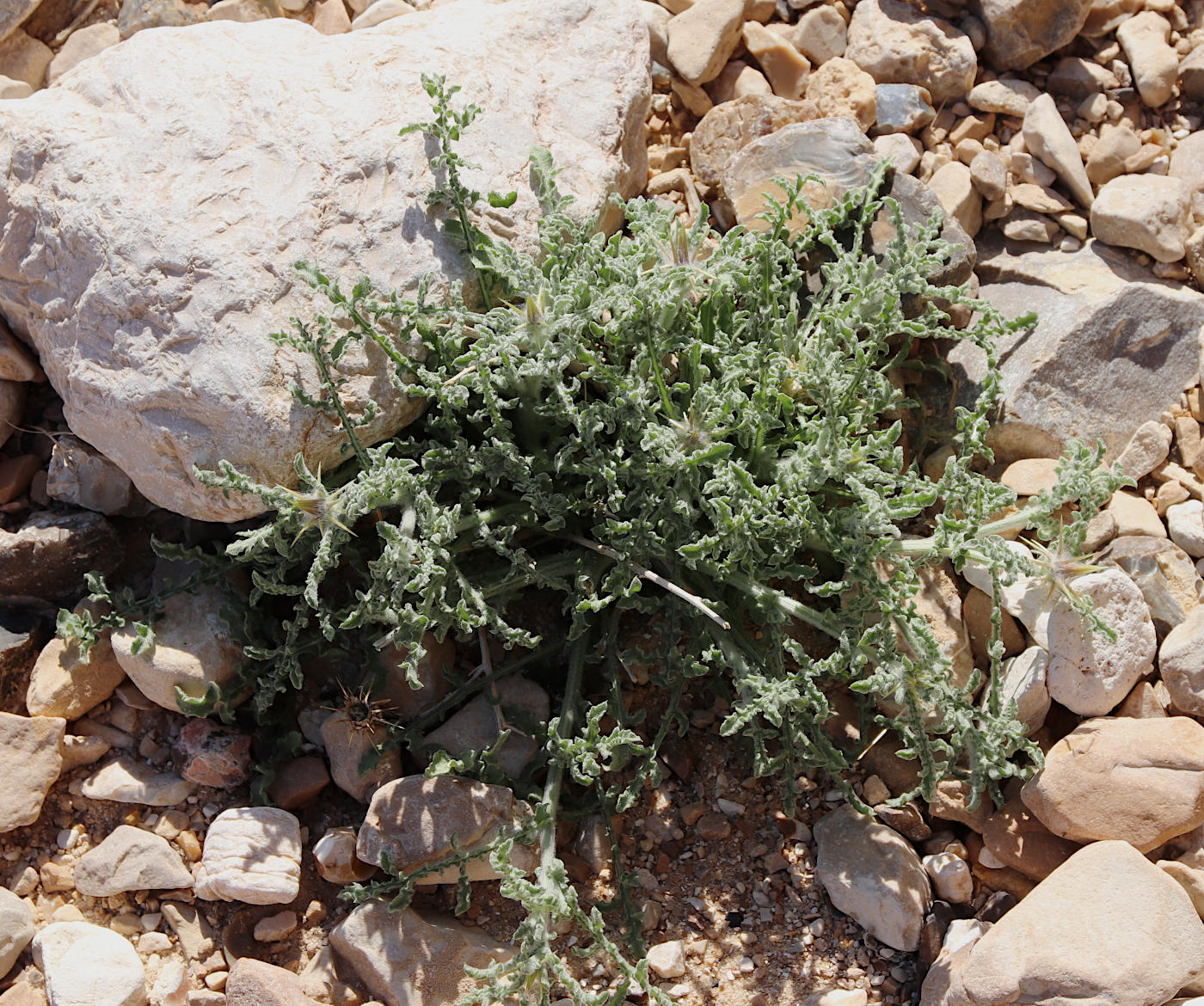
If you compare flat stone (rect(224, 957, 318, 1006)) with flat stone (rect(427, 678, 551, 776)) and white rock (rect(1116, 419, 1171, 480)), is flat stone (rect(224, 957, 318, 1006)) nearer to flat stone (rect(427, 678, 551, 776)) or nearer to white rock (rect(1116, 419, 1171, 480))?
flat stone (rect(427, 678, 551, 776))

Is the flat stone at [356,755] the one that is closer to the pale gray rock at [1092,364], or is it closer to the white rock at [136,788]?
the white rock at [136,788]

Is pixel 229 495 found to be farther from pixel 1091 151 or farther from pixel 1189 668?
pixel 1091 151

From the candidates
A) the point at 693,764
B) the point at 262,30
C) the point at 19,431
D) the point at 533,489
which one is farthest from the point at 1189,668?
the point at 19,431

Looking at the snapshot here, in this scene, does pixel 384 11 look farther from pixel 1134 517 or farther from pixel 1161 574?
pixel 1161 574

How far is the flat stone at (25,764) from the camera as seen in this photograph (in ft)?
11.3

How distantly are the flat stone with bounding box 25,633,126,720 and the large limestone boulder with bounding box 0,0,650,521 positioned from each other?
0.66 meters

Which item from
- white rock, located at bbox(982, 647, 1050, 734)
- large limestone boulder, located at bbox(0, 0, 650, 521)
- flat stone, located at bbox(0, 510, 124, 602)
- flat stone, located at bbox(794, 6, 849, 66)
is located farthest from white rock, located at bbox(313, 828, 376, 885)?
flat stone, located at bbox(794, 6, 849, 66)

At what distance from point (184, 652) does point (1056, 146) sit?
3662 mm

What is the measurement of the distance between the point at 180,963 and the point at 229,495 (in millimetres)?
1435

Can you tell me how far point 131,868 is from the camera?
11.1 feet

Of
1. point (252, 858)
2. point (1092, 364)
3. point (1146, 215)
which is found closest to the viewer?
point (252, 858)

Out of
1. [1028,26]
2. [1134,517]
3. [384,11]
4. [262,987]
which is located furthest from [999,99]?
[262,987]

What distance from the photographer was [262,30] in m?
3.63

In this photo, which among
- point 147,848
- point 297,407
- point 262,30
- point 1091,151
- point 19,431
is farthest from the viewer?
point 1091,151
